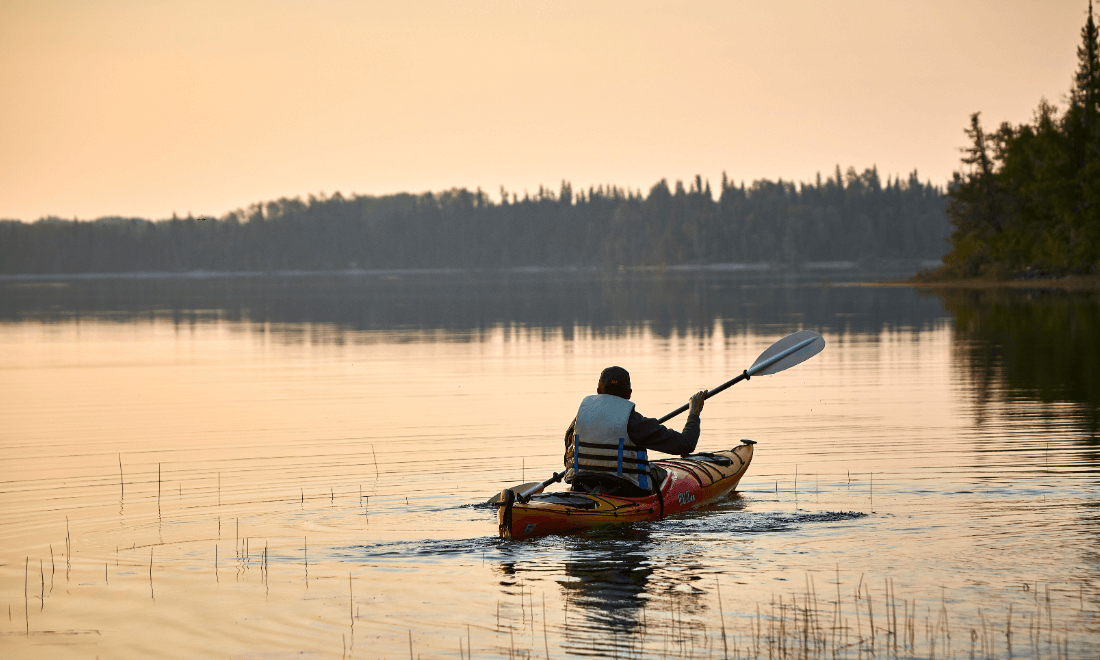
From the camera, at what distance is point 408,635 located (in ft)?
31.3

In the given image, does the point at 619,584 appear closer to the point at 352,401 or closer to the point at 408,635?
the point at 408,635

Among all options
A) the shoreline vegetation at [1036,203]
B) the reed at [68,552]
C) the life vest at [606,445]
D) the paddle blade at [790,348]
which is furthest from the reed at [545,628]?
the shoreline vegetation at [1036,203]

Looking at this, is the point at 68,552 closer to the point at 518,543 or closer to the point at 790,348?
the point at 518,543

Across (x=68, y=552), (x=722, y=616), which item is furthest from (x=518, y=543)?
(x=68, y=552)

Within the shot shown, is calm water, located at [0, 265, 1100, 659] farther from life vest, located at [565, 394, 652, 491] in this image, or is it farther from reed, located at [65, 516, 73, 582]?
life vest, located at [565, 394, 652, 491]

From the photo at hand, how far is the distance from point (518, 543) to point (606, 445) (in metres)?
1.42

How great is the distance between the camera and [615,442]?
513 inches

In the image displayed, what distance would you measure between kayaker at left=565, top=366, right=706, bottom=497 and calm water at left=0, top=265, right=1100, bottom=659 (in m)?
0.57

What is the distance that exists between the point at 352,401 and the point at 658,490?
13.6 metres

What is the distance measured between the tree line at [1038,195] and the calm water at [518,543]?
5595cm

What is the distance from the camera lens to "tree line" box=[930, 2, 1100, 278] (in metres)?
83.1

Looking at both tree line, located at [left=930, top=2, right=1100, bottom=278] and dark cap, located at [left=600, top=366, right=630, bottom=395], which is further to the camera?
tree line, located at [left=930, top=2, right=1100, bottom=278]

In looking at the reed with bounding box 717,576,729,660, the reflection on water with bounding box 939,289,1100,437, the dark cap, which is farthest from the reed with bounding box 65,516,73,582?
the reflection on water with bounding box 939,289,1100,437

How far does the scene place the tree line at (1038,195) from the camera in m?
83.1
